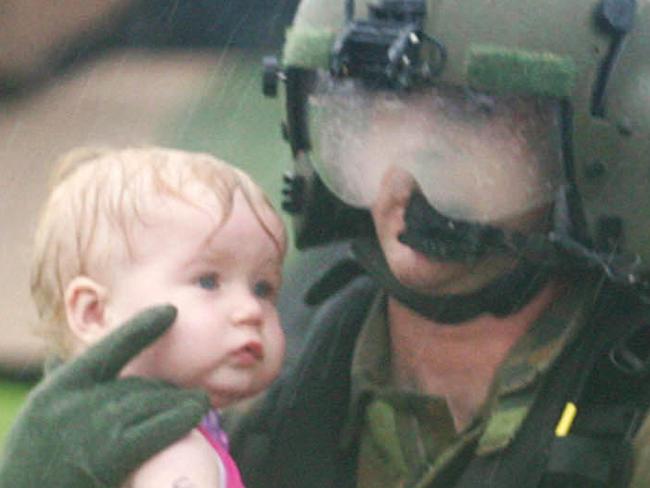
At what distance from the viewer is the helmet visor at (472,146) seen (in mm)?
2832

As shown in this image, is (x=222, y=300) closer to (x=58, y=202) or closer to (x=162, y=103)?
(x=58, y=202)

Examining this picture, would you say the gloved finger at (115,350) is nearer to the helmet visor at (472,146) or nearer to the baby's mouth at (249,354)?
the baby's mouth at (249,354)

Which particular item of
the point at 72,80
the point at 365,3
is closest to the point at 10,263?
the point at 72,80

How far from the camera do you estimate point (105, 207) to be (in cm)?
260

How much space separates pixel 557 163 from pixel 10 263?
407cm

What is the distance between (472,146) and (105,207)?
53cm

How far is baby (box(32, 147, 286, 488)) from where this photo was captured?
2572 millimetres

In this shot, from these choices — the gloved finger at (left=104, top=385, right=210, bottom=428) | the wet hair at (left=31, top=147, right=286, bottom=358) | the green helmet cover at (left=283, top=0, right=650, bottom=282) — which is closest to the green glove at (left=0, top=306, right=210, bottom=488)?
the gloved finger at (left=104, top=385, right=210, bottom=428)

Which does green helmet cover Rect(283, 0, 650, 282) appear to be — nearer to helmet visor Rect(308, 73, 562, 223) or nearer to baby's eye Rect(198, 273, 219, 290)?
helmet visor Rect(308, 73, 562, 223)

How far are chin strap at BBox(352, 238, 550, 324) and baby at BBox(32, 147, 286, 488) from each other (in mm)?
297

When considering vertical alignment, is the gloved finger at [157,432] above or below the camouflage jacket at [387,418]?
above

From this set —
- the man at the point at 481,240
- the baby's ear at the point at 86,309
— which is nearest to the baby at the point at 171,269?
the baby's ear at the point at 86,309

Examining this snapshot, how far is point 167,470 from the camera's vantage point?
8.01ft

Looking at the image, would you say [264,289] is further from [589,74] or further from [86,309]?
[589,74]
